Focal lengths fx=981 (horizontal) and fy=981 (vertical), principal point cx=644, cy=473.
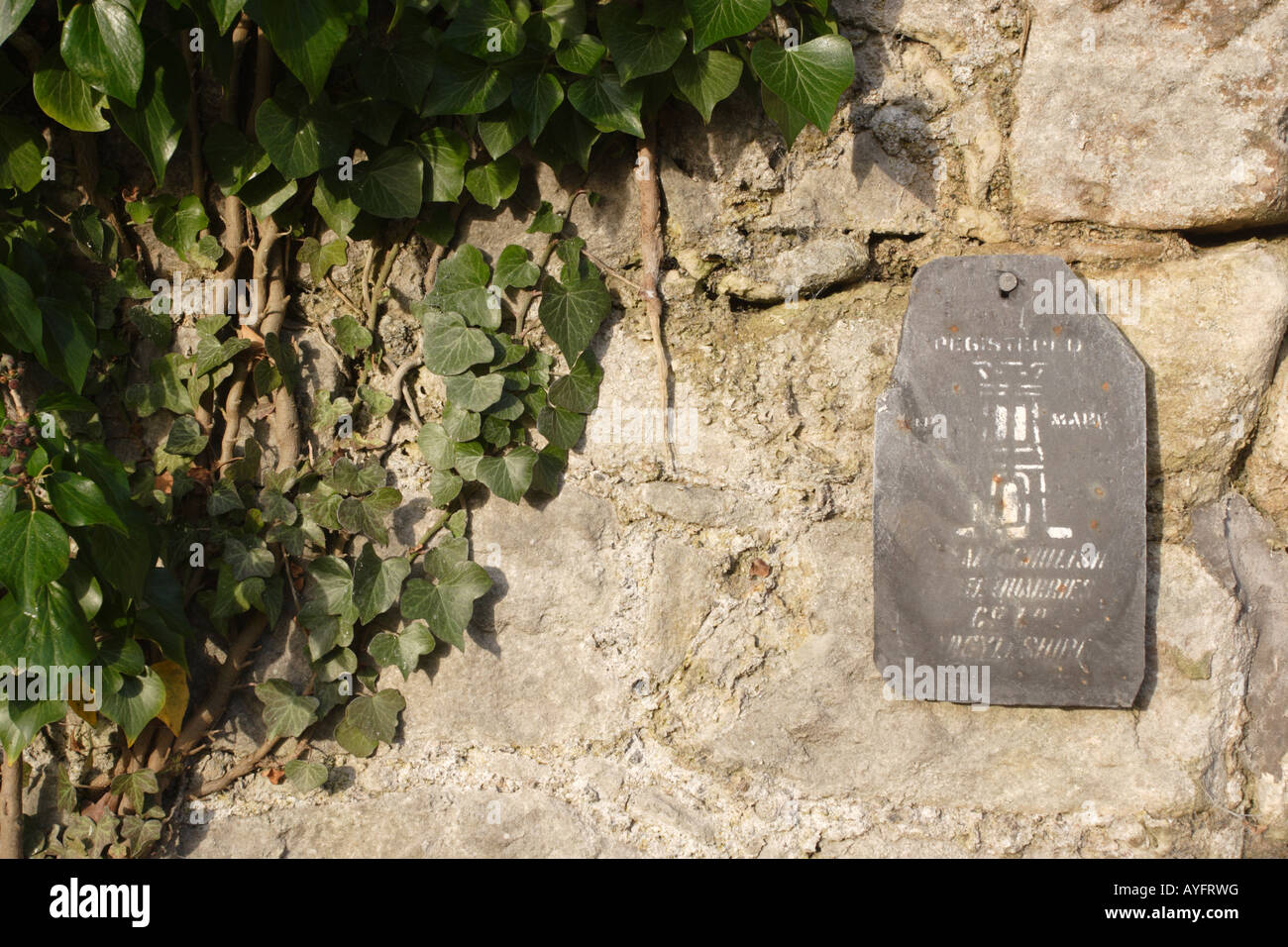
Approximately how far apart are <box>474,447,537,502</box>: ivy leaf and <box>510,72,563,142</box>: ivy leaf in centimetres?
55

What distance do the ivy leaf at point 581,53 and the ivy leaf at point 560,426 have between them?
572 millimetres

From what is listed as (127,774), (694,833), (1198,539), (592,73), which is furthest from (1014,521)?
(127,774)

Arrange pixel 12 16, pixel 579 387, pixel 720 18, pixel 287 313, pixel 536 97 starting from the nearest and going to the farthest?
1. pixel 12 16
2. pixel 720 18
3. pixel 536 97
4. pixel 579 387
5. pixel 287 313

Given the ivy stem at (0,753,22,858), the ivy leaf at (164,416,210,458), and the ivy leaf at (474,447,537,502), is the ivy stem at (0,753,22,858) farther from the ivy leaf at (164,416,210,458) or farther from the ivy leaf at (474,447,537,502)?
the ivy leaf at (474,447,537,502)

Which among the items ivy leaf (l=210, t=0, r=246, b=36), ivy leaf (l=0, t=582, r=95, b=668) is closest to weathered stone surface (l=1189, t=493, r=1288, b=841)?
ivy leaf (l=210, t=0, r=246, b=36)

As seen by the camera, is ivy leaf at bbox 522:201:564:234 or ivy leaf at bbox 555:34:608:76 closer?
ivy leaf at bbox 555:34:608:76

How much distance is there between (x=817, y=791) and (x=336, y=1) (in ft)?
5.03

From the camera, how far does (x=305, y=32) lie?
1.49m

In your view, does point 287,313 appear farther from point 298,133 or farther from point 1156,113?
point 1156,113

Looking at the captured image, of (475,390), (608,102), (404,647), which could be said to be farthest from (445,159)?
(404,647)

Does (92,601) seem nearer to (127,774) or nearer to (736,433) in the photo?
(127,774)

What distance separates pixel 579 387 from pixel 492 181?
40 centimetres

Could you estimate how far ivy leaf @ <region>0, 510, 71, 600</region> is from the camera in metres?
1.44

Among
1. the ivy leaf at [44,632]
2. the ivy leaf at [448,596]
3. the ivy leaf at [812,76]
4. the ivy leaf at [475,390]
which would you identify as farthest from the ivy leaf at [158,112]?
the ivy leaf at [812,76]
